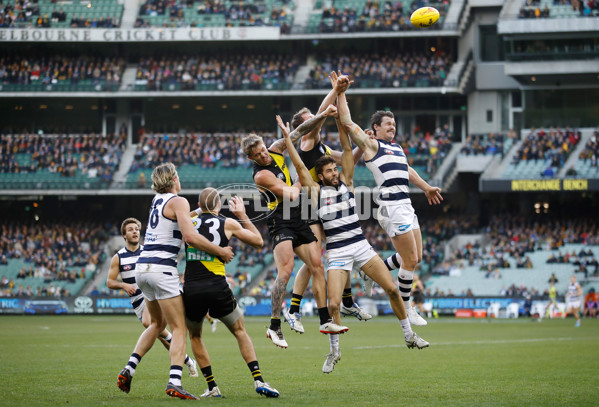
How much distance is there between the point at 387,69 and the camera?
55.1m

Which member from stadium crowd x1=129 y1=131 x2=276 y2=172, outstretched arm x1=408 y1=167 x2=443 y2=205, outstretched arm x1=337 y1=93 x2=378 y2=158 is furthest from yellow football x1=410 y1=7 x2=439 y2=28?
stadium crowd x1=129 y1=131 x2=276 y2=172

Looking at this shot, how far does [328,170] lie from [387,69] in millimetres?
42626

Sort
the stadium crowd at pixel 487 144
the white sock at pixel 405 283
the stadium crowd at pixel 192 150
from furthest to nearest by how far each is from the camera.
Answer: the stadium crowd at pixel 192 150, the stadium crowd at pixel 487 144, the white sock at pixel 405 283

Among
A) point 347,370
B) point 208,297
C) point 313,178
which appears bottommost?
point 347,370

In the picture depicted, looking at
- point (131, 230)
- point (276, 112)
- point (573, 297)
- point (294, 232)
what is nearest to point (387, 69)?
point (276, 112)

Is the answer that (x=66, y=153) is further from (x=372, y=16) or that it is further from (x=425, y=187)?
(x=425, y=187)

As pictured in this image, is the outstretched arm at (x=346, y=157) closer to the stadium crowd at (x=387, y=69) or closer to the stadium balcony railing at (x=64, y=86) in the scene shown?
the stadium crowd at (x=387, y=69)

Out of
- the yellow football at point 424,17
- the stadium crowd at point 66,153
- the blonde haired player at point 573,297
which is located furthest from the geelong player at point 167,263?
the stadium crowd at point 66,153

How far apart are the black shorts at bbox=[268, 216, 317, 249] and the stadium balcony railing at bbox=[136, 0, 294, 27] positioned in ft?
141

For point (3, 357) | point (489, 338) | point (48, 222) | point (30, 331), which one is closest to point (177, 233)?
point (3, 357)

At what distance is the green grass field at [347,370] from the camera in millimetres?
12883

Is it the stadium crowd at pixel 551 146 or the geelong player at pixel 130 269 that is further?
the stadium crowd at pixel 551 146

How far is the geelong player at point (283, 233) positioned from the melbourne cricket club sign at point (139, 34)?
42372mm

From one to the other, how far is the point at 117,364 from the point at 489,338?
13.5 m
